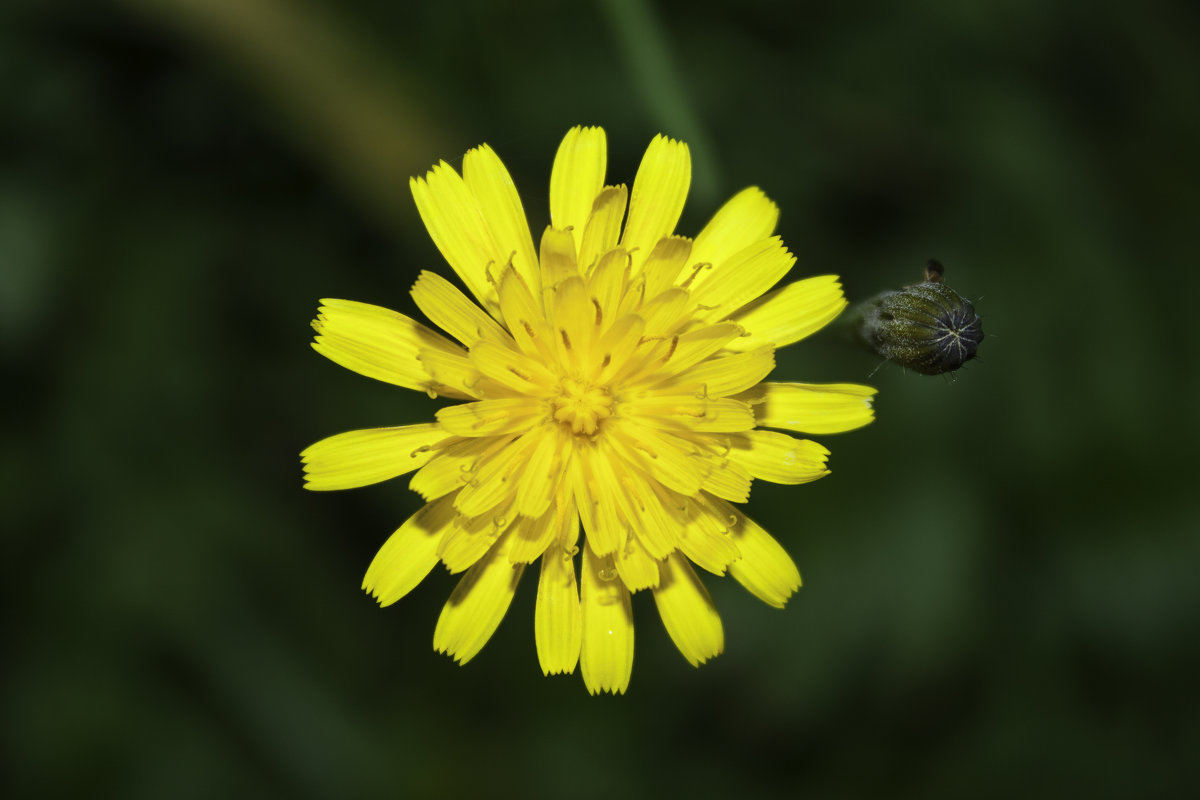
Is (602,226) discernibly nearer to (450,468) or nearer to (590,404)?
(590,404)

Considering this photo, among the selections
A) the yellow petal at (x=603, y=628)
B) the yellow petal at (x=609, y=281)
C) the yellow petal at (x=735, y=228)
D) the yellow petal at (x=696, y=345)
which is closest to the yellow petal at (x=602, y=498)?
the yellow petal at (x=603, y=628)

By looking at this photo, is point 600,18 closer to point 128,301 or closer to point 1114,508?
point 128,301

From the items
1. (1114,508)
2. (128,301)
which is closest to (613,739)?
(1114,508)

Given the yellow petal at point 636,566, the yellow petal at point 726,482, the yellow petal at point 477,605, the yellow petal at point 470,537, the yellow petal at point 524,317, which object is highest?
the yellow petal at point 524,317

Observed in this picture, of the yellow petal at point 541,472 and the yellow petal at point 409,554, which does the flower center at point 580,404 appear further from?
the yellow petal at point 409,554

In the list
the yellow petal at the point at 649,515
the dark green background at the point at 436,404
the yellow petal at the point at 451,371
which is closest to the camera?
the yellow petal at the point at 451,371
